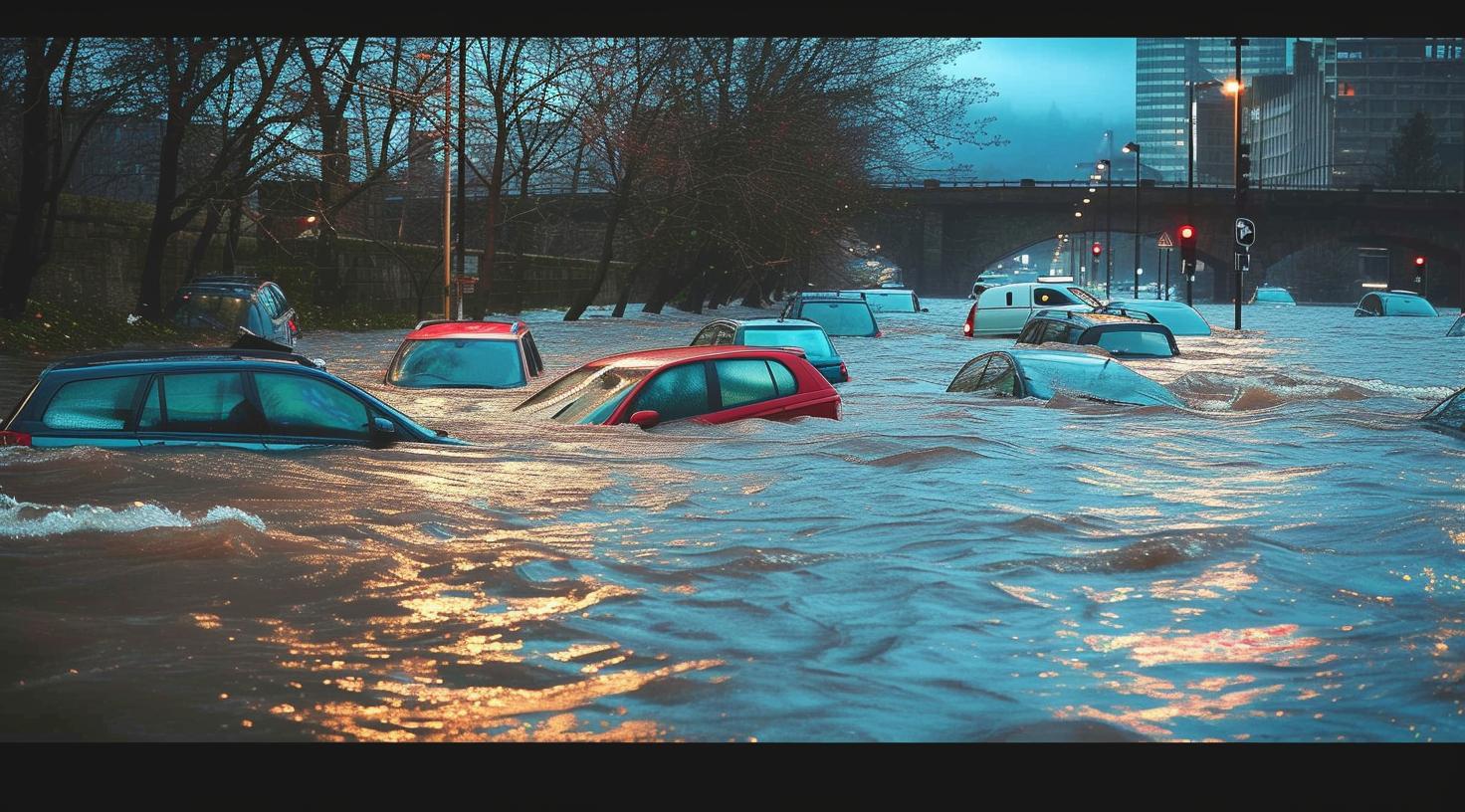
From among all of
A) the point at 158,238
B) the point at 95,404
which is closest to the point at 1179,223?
the point at 158,238

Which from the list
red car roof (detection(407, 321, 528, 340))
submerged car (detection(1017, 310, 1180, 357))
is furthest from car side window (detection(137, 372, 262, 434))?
submerged car (detection(1017, 310, 1180, 357))

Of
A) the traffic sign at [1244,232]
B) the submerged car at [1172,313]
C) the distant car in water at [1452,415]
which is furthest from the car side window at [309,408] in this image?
the traffic sign at [1244,232]

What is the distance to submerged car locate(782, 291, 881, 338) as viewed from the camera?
33938 millimetres

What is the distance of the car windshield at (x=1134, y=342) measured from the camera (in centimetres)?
2514

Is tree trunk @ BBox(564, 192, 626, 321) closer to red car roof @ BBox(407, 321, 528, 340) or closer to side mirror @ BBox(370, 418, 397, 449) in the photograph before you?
red car roof @ BBox(407, 321, 528, 340)

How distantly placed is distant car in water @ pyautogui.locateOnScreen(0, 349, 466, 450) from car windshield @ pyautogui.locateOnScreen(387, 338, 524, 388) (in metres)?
6.30

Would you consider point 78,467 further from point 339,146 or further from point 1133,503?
point 339,146

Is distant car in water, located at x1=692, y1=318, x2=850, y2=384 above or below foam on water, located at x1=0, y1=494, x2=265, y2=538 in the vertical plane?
above

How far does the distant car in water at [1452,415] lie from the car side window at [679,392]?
725 centimetres

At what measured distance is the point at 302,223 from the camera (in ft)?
143

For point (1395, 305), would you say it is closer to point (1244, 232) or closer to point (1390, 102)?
point (1244, 232)

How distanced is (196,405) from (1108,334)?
17223mm

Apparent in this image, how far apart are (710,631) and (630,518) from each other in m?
3.41

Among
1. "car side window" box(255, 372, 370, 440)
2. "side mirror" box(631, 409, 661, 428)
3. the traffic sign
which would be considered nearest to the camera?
"car side window" box(255, 372, 370, 440)
